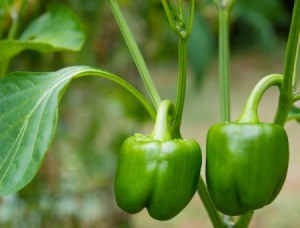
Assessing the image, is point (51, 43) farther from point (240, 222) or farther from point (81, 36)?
point (240, 222)

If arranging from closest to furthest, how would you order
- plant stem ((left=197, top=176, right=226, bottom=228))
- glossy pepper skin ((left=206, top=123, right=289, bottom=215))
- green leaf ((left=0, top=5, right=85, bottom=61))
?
1. glossy pepper skin ((left=206, top=123, right=289, bottom=215))
2. plant stem ((left=197, top=176, right=226, bottom=228))
3. green leaf ((left=0, top=5, right=85, bottom=61))

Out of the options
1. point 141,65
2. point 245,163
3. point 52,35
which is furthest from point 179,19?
point 52,35

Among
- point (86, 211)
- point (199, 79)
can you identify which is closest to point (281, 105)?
point (199, 79)

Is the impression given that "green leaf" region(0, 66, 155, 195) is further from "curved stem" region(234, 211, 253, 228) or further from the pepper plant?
"curved stem" region(234, 211, 253, 228)

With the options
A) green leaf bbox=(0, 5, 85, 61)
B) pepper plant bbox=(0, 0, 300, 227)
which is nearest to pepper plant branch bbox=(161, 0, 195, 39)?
pepper plant bbox=(0, 0, 300, 227)

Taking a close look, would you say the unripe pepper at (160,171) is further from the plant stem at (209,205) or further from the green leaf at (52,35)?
the green leaf at (52,35)

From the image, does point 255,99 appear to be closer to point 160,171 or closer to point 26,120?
point 160,171

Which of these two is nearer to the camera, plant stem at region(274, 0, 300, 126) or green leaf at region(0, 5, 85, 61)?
plant stem at region(274, 0, 300, 126)
